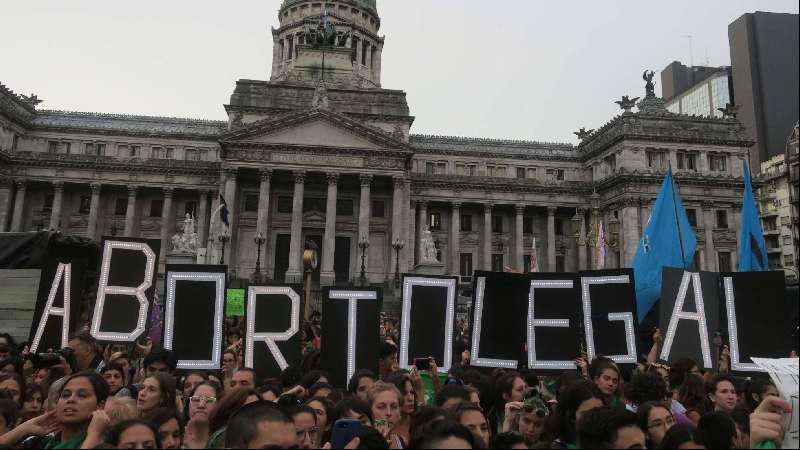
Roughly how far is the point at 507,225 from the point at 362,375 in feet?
153

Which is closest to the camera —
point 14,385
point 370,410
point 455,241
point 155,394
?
point 370,410

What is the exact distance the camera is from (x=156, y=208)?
165ft

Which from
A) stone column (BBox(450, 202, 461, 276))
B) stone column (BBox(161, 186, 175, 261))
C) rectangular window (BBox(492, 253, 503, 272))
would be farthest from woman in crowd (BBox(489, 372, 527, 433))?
stone column (BBox(161, 186, 175, 261))

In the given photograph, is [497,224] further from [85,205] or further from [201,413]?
[201,413]

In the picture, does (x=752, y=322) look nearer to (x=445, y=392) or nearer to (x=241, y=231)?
(x=445, y=392)

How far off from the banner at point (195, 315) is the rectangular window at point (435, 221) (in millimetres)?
42953

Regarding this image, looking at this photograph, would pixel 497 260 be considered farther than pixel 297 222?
Yes

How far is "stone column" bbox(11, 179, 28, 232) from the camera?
47469 millimetres

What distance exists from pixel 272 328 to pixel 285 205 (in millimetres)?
39553

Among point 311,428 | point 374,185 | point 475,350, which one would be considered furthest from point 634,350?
point 374,185

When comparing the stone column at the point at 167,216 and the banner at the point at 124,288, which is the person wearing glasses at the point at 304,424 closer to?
the banner at the point at 124,288

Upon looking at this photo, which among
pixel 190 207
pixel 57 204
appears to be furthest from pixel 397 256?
pixel 57 204

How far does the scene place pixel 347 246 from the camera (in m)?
48.1

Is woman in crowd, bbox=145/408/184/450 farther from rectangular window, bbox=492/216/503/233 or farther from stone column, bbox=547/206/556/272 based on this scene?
rectangular window, bbox=492/216/503/233
